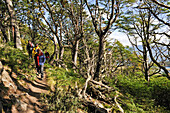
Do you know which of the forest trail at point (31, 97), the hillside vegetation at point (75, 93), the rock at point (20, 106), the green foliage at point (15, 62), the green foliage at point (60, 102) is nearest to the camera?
the rock at point (20, 106)

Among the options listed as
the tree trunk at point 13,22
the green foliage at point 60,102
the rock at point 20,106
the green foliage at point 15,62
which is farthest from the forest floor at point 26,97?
the tree trunk at point 13,22

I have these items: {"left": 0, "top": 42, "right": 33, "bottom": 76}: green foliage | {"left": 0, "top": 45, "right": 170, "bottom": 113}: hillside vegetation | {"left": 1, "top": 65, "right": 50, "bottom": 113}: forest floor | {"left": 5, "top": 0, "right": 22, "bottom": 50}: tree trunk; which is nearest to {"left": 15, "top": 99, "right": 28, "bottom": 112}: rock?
{"left": 1, "top": 65, "right": 50, "bottom": 113}: forest floor

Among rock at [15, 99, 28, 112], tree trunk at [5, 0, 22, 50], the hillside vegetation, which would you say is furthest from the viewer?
tree trunk at [5, 0, 22, 50]

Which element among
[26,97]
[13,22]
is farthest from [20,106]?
[13,22]

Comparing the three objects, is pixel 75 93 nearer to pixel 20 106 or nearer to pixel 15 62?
pixel 20 106

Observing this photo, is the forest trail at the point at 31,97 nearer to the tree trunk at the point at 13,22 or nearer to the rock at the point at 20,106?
the rock at the point at 20,106

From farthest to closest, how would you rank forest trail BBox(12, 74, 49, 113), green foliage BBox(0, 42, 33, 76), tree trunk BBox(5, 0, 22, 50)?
tree trunk BBox(5, 0, 22, 50)
green foliage BBox(0, 42, 33, 76)
forest trail BBox(12, 74, 49, 113)

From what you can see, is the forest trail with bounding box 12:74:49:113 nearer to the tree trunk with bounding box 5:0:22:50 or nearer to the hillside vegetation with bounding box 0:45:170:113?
the hillside vegetation with bounding box 0:45:170:113

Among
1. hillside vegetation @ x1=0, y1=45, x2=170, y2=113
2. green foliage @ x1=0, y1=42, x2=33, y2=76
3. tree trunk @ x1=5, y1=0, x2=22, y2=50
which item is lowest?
hillside vegetation @ x1=0, y1=45, x2=170, y2=113

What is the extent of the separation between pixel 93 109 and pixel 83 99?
2.30 ft

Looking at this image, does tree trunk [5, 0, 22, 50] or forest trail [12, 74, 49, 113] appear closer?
forest trail [12, 74, 49, 113]

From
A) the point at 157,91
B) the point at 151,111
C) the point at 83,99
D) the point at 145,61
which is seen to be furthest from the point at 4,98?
the point at 145,61

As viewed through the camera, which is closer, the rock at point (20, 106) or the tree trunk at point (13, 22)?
the rock at point (20, 106)

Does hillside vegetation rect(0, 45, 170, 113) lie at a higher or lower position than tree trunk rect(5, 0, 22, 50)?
lower
